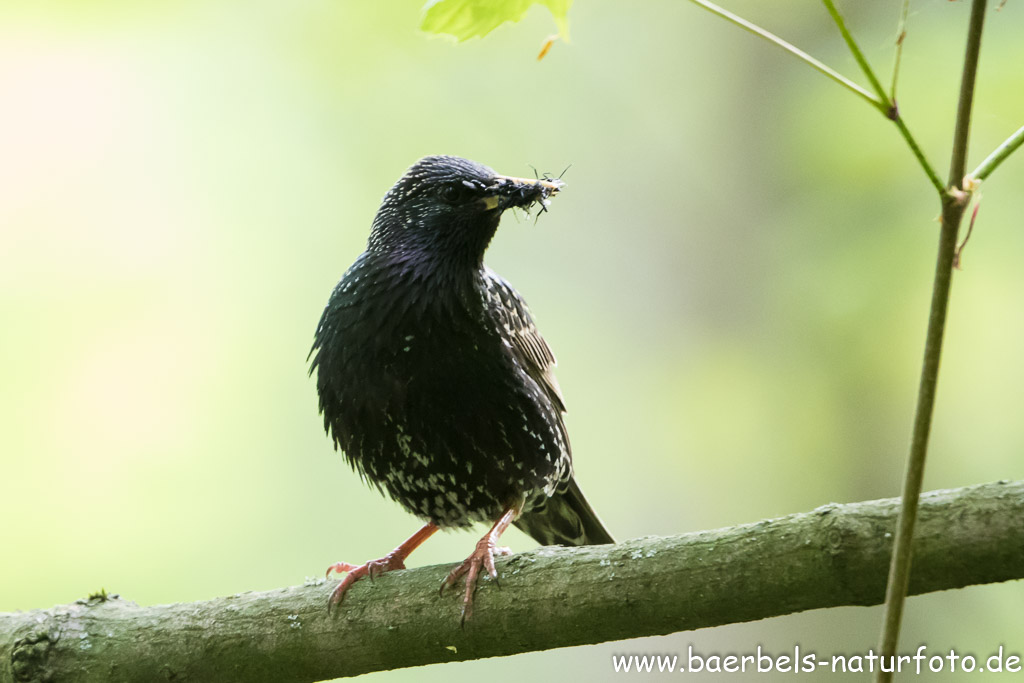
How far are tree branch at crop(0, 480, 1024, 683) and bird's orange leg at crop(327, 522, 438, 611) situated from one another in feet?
0.11

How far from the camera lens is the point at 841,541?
1.95 m

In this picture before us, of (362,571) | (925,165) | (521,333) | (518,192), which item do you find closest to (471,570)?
(362,571)

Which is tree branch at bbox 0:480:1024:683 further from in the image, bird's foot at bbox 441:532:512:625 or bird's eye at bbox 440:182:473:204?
bird's eye at bbox 440:182:473:204

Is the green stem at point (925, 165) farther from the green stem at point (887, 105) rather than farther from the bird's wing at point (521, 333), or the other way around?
the bird's wing at point (521, 333)

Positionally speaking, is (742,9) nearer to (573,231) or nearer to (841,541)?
(573,231)

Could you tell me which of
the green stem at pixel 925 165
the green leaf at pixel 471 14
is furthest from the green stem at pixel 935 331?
the green leaf at pixel 471 14

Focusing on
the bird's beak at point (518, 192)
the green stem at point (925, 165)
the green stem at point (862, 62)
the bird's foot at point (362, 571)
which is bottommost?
the bird's foot at point (362, 571)

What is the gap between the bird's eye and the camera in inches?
118

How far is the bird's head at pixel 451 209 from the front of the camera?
9.62 ft

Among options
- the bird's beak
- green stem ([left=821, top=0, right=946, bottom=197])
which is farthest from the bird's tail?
green stem ([left=821, top=0, right=946, bottom=197])

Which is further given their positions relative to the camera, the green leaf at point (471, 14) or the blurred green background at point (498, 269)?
the blurred green background at point (498, 269)

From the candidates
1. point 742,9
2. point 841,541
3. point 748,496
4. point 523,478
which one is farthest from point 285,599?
point 742,9

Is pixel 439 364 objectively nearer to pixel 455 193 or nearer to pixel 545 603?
pixel 455 193

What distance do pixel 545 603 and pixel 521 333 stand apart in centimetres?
112
